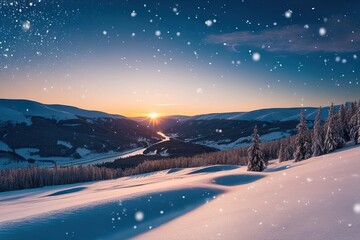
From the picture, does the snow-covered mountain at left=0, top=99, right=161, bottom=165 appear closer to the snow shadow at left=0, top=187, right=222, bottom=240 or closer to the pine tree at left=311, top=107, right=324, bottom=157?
the pine tree at left=311, top=107, right=324, bottom=157

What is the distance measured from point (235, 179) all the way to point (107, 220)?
10.6 meters

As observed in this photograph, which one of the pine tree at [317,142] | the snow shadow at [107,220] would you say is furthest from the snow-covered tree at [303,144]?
the snow shadow at [107,220]

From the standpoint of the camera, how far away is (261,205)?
8008 millimetres

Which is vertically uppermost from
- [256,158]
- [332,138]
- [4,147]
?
[332,138]

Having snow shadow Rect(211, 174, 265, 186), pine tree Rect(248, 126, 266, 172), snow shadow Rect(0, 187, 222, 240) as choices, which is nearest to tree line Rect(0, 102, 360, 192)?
pine tree Rect(248, 126, 266, 172)

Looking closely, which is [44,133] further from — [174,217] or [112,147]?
[174,217]

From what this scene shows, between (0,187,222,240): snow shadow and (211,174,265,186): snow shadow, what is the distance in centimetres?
A: 527

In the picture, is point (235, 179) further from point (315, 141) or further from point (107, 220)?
point (315, 141)

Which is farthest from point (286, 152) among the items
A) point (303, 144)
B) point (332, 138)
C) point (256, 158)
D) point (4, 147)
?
point (4, 147)

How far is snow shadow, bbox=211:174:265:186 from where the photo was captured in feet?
54.6

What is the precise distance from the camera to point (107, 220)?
9023 millimetres

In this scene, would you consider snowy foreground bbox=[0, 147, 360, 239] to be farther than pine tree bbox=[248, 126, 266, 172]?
No

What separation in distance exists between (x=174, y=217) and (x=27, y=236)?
451cm

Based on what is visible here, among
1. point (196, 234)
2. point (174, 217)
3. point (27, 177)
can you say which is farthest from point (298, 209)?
point (27, 177)
